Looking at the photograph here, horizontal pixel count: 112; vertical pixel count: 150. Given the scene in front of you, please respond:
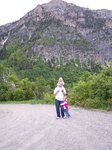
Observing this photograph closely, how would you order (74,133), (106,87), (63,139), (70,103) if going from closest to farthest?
(63,139), (74,133), (106,87), (70,103)

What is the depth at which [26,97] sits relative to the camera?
10156cm

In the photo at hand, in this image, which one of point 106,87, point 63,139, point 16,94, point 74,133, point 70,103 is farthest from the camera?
point 16,94

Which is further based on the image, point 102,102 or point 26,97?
point 26,97

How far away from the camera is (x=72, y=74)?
17425 centimetres

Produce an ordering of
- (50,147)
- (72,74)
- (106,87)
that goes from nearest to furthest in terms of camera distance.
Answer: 1. (50,147)
2. (106,87)
3. (72,74)

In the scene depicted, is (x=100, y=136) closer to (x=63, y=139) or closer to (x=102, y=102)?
(x=63, y=139)

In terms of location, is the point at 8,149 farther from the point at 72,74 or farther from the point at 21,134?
the point at 72,74

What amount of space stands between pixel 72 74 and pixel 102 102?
147 metres

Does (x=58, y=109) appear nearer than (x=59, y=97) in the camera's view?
Yes

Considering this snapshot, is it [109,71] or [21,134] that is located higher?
[109,71]

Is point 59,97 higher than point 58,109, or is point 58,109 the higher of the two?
point 59,97

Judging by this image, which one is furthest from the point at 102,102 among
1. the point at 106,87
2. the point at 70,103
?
the point at 70,103

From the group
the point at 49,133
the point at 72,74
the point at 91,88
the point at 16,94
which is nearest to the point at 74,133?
the point at 49,133

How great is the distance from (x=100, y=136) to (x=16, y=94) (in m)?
90.4
